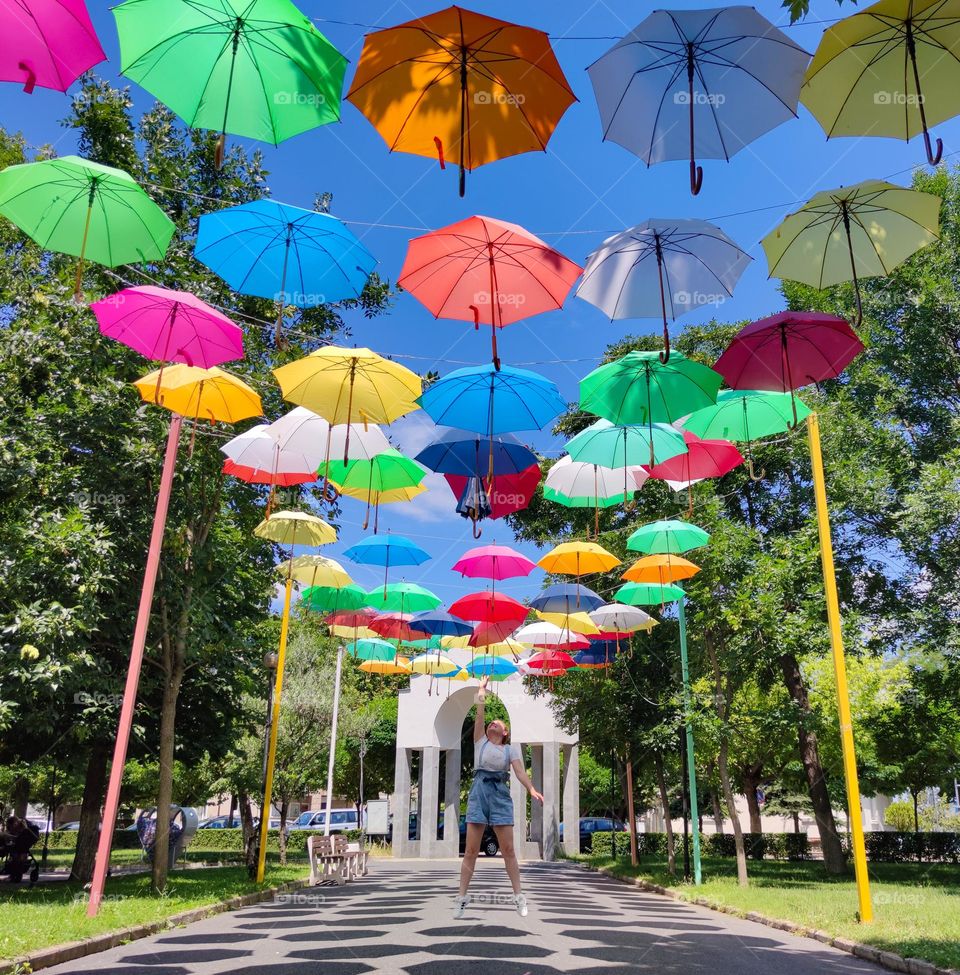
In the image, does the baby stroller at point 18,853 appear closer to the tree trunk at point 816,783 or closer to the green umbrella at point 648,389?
the green umbrella at point 648,389

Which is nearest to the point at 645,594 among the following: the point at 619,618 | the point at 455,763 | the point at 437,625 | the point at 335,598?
the point at 619,618

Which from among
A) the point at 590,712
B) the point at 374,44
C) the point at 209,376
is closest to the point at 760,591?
the point at 590,712

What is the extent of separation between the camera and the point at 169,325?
9.61 meters

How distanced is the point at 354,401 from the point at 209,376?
2056 mm

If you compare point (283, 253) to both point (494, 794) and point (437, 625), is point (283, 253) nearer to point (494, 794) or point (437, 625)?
point (494, 794)

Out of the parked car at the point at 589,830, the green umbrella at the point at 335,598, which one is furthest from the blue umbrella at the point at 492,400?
the parked car at the point at 589,830

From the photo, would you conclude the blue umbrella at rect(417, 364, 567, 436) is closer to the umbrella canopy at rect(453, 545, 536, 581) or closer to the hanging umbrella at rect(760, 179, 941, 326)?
the hanging umbrella at rect(760, 179, 941, 326)

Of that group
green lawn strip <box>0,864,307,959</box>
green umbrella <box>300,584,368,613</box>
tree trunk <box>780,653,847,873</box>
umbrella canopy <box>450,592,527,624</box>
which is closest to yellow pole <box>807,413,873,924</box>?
umbrella canopy <box>450,592,527,624</box>

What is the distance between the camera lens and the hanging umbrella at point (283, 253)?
853 cm

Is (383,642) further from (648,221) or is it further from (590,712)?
(648,221)

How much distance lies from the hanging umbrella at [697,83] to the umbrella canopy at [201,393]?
6.10 m

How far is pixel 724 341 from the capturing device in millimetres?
24172

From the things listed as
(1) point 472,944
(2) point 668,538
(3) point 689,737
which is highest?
(2) point 668,538

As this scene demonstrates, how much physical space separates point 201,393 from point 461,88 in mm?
6270
